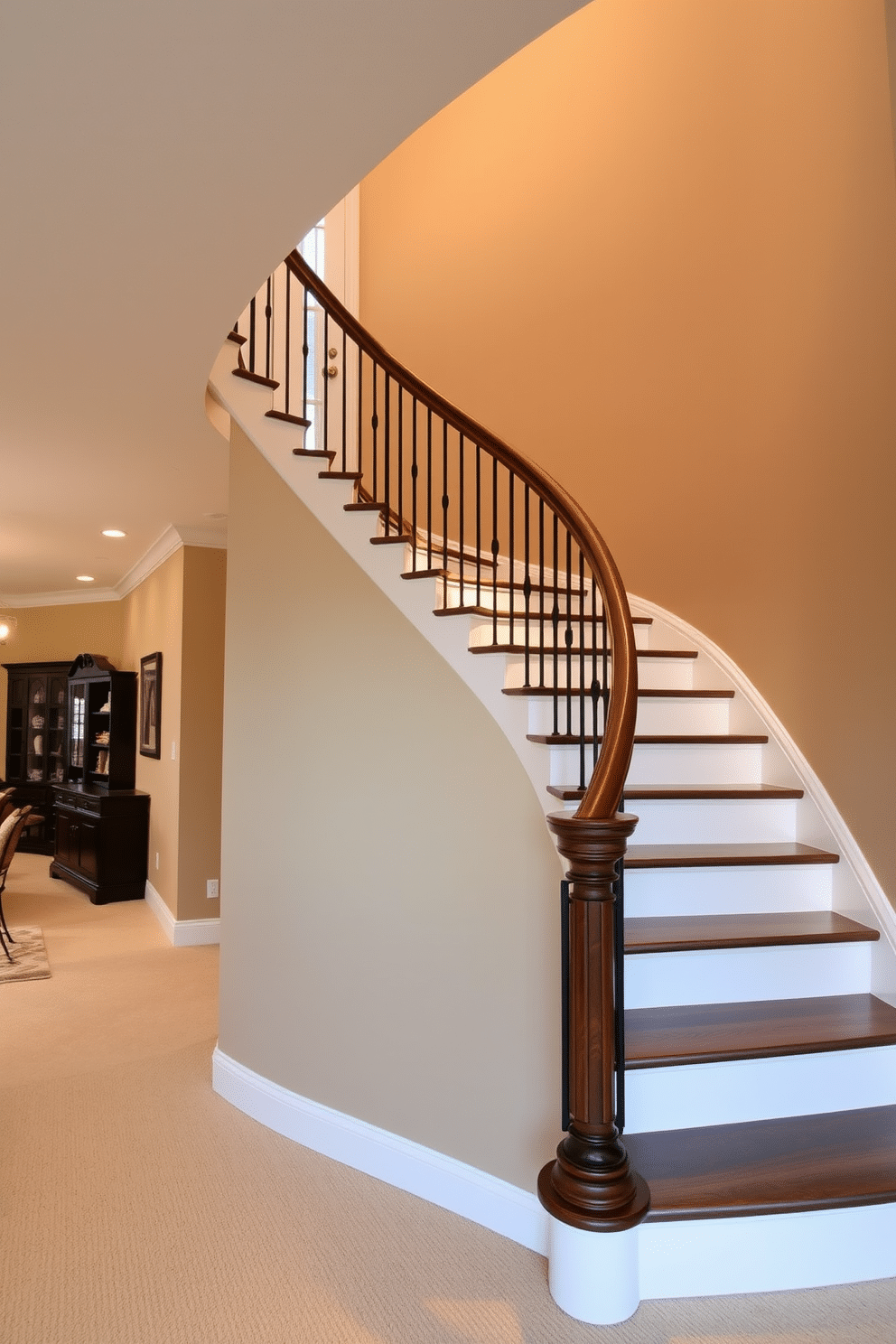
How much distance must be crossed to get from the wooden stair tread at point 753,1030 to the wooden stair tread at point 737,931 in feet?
0.62

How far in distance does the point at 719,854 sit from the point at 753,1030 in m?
0.62

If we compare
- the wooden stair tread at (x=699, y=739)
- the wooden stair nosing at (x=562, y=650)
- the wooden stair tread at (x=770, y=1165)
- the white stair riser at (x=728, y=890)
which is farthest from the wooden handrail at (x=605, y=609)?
the wooden stair tread at (x=770, y=1165)

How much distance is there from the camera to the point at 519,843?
2693mm

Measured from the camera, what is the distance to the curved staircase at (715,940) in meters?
2.26

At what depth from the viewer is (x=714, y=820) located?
326 centimetres

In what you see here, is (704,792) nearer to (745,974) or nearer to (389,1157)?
(745,974)

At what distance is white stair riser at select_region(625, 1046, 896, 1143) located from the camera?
2.50 metres

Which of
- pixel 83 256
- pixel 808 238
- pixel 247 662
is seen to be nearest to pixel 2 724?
pixel 247 662

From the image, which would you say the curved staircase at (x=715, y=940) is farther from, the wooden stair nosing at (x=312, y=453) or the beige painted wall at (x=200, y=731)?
the beige painted wall at (x=200, y=731)

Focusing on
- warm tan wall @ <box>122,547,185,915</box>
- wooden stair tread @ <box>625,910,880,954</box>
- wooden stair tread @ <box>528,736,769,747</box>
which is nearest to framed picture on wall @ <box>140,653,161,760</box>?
warm tan wall @ <box>122,547,185,915</box>

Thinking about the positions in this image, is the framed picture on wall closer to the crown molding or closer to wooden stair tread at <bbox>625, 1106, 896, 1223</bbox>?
the crown molding

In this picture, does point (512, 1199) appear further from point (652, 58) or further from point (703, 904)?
point (652, 58)

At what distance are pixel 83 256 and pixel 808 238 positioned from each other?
261cm

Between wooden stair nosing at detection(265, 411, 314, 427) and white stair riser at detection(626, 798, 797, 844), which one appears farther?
wooden stair nosing at detection(265, 411, 314, 427)
